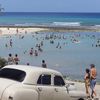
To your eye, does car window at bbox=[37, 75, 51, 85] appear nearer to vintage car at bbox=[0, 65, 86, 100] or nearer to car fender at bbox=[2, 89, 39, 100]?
vintage car at bbox=[0, 65, 86, 100]

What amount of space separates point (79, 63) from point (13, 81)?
3179 centimetres

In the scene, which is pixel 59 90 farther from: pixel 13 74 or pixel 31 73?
pixel 13 74

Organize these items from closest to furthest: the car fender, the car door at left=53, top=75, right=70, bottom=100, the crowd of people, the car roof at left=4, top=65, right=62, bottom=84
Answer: the car fender, the car roof at left=4, top=65, right=62, bottom=84, the car door at left=53, top=75, right=70, bottom=100, the crowd of people

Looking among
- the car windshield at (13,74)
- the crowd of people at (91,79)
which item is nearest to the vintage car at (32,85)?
the car windshield at (13,74)

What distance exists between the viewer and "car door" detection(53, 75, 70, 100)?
527 inches

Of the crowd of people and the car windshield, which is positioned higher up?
the car windshield

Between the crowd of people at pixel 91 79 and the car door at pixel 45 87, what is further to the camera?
the crowd of people at pixel 91 79

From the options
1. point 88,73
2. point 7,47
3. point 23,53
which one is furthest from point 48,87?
point 7,47

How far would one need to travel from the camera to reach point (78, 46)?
64.4 m

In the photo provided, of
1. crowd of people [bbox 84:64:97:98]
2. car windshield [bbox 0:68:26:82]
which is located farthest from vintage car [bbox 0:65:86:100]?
crowd of people [bbox 84:64:97:98]

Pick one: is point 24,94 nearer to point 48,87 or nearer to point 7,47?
point 48,87

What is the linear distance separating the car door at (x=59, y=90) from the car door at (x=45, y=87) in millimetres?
183

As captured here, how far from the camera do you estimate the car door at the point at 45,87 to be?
12961mm

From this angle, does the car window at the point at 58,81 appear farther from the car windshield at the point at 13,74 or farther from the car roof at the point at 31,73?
the car windshield at the point at 13,74
